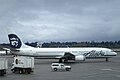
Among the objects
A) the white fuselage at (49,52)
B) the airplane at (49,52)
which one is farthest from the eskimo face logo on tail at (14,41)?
the white fuselage at (49,52)

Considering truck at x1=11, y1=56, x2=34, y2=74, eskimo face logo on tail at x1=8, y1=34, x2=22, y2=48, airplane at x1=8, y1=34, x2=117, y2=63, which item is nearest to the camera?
truck at x1=11, y1=56, x2=34, y2=74

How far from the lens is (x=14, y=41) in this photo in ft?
194

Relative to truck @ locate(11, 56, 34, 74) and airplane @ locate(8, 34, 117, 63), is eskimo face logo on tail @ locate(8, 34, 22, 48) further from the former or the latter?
truck @ locate(11, 56, 34, 74)

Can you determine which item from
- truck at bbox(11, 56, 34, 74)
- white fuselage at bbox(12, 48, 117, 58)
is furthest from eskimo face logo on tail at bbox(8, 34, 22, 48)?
truck at bbox(11, 56, 34, 74)

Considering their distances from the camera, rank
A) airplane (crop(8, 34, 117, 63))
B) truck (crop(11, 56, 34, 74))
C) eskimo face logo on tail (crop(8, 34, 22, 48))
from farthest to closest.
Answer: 1. eskimo face logo on tail (crop(8, 34, 22, 48))
2. airplane (crop(8, 34, 117, 63))
3. truck (crop(11, 56, 34, 74))

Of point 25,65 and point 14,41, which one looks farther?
point 14,41

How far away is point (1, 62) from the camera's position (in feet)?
103

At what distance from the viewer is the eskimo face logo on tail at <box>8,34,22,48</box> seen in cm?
5894

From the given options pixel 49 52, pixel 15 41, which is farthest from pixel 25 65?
pixel 15 41

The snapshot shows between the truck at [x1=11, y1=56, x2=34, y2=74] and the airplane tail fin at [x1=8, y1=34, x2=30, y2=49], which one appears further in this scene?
the airplane tail fin at [x1=8, y1=34, x2=30, y2=49]

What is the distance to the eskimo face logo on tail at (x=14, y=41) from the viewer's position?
58.9 meters

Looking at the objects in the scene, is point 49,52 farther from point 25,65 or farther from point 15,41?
point 25,65

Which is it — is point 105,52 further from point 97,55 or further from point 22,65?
point 22,65

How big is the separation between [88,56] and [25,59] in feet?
98.9
